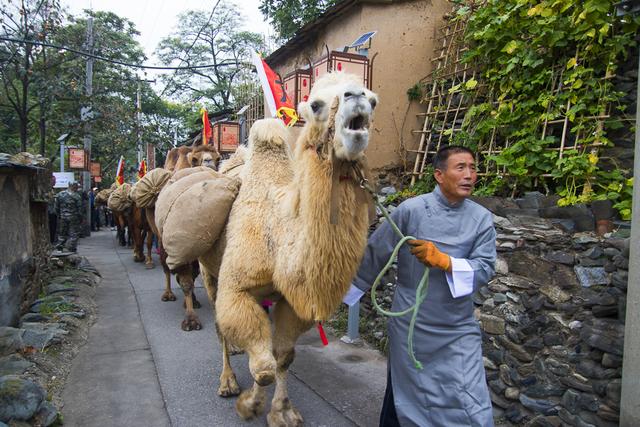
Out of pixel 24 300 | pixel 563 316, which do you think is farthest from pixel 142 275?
pixel 563 316

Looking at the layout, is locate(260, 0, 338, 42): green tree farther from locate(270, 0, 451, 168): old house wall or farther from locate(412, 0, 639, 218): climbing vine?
locate(412, 0, 639, 218): climbing vine

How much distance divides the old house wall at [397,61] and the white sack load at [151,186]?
3.24 metres

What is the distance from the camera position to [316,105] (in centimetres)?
258

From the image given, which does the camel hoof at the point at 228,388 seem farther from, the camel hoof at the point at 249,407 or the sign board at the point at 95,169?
the sign board at the point at 95,169

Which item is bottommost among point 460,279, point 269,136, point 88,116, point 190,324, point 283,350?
point 190,324

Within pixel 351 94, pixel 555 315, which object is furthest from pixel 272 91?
pixel 555 315

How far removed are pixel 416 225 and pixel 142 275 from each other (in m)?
8.22

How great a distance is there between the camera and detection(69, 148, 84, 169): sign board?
16.8 metres

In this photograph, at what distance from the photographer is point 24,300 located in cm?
582

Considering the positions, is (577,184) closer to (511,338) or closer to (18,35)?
(511,338)

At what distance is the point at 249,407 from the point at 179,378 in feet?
4.61

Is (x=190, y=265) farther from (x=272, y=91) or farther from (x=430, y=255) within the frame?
A: (x=430, y=255)

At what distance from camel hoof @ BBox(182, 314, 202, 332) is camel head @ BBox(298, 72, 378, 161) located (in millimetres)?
4124

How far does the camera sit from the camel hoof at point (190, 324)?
590cm
